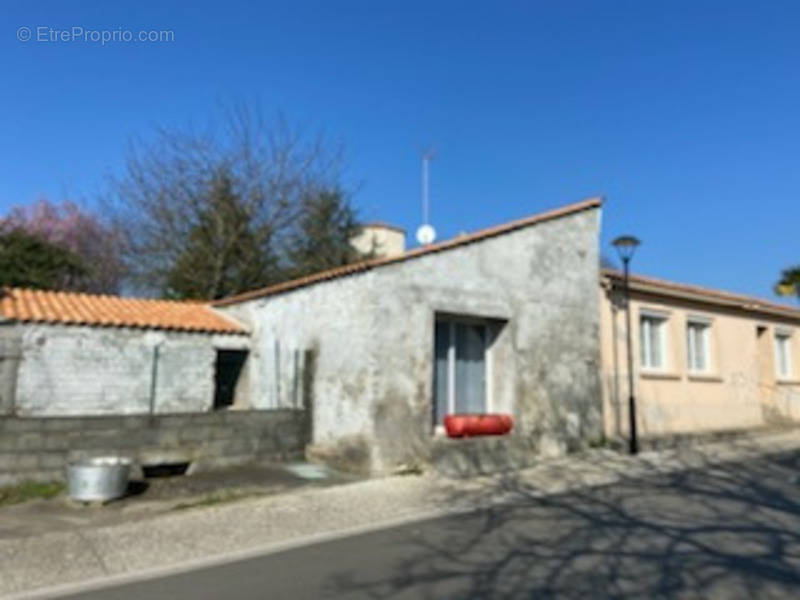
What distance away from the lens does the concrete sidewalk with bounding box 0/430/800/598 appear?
254 inches

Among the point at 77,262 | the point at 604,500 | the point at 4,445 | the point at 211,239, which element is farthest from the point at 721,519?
the point at 77,262

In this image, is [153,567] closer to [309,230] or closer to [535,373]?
[535,373]

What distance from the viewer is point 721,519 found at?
7.98 metres

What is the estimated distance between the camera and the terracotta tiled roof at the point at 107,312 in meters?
12.3

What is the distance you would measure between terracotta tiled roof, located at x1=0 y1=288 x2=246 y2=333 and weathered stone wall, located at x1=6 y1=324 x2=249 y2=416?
0.51 feet

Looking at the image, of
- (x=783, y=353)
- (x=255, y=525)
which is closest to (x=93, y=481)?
(x=255, y=525)

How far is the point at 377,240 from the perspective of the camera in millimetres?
27547

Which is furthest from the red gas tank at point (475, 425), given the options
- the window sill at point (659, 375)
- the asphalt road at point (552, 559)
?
the window sill at point (659, 375)

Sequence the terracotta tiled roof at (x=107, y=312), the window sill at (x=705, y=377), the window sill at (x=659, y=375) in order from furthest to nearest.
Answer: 1. the window sill at (x=705, y=377)
2. the window sill at (x=659, y=375)
3. the terracotta tiled roof at (x=107, y=312)

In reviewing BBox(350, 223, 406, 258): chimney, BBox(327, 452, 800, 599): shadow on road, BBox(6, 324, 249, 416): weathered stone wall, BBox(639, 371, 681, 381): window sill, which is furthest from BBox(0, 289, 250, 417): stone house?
BBox(350, 223, 406, 258): chimney

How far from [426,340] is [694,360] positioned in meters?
8.99

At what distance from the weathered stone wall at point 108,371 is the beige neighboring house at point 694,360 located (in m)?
8.74

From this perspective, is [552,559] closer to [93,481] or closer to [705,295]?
[93,481]

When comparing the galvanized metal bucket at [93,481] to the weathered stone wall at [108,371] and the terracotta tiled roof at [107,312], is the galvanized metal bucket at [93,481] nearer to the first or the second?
the weathered stone wall at [108,371]
